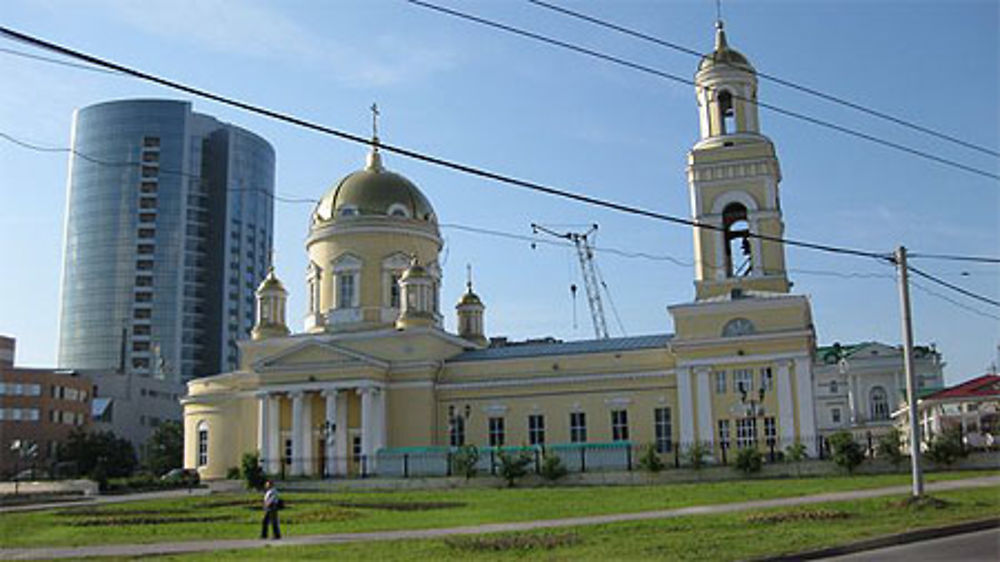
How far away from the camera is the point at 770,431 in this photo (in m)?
46.2

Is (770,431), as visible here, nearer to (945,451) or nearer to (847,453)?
(847,453)

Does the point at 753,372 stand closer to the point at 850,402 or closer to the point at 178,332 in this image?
the point at 850,402

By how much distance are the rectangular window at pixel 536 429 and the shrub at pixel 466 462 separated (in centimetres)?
874

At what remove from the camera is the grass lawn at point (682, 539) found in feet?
57.6

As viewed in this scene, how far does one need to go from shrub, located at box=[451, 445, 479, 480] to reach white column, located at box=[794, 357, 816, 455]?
1490cm

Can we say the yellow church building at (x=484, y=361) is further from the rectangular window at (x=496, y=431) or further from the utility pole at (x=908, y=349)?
the utility pole at (x=908, y=349)

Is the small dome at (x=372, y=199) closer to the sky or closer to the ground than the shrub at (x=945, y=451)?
closer to the sky

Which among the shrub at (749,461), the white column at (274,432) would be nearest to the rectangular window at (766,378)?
the shrub at (749,461)

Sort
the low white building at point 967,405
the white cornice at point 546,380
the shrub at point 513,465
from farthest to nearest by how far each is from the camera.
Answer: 1. the low white building at point 967,405
2. the white cornice at point 546,380
3. the shrub at point 513,465

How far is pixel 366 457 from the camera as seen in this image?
50781 millimetres

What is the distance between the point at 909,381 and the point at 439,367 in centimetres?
3199

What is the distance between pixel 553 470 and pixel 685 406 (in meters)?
10.1

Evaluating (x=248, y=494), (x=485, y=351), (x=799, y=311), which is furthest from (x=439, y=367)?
(x=799, y=311)

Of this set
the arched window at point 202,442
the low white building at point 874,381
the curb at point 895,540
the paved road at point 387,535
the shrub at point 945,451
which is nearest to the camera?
the curb at point 895,540
